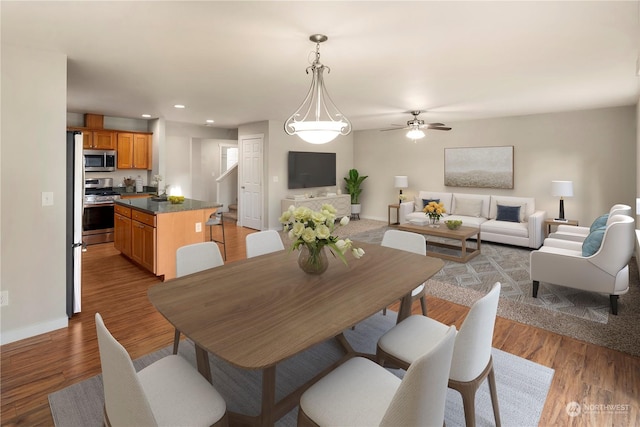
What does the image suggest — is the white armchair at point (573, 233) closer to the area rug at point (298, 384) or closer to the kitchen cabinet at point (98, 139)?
the area rug at point (298, 384)

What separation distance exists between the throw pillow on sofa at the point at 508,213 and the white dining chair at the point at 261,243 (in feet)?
16.0

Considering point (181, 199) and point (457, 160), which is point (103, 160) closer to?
point (181, 199)

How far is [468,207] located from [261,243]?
5181mm

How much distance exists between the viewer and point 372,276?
201 cm

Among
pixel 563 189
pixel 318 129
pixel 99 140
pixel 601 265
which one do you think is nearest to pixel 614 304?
pixel 601 265

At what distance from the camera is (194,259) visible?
2.31 metres

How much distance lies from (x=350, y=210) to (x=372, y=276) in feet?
21.8

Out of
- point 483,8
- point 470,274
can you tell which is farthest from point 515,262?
point 483,8

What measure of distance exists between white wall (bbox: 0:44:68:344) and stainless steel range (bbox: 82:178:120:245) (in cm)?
312

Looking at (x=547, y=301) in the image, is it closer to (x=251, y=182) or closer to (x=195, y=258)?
(x=195, y=258)

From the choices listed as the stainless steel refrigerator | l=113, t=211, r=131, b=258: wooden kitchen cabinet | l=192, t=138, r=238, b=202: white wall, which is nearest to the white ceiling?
the stainless steel refrigerator

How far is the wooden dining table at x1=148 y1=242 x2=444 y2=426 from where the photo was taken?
1.26 metres

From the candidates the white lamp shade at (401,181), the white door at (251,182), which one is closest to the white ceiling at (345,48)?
the white door at (251,182)

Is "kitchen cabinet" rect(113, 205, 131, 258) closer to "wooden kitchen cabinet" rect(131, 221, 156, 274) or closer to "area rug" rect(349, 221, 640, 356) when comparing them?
"wooden kitchen cabinet" rect(131, 221, 156, 274)
